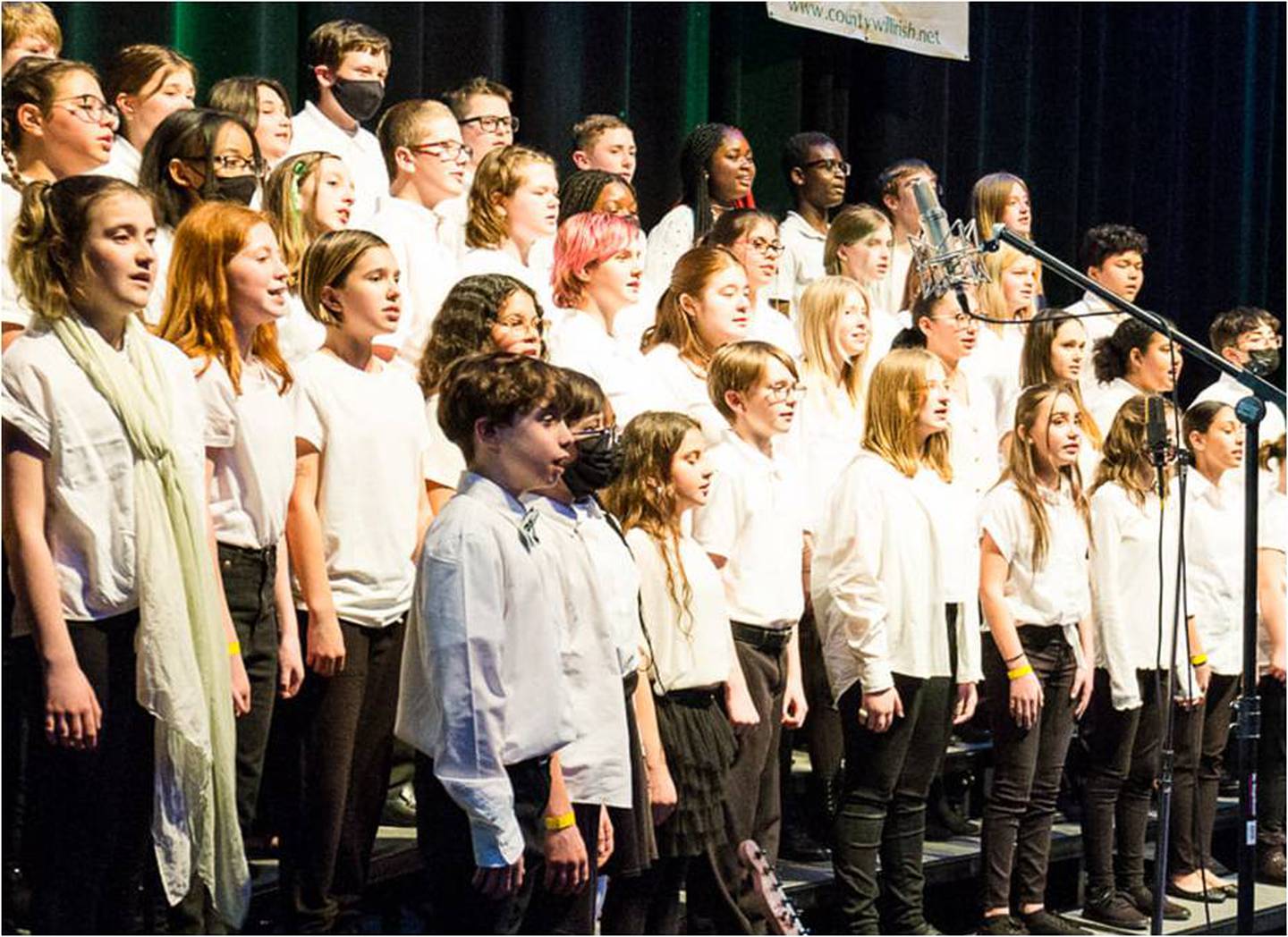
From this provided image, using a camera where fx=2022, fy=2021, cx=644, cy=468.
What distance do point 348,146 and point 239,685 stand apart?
84.2 inches

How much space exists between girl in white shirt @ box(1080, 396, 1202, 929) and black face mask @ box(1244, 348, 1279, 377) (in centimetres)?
140

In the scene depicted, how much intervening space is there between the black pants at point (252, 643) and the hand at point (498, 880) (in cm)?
64

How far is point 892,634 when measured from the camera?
4.14 meters

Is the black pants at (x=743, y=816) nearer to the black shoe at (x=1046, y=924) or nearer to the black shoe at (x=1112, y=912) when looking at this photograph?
the black shoe at (x=1046, y=924)

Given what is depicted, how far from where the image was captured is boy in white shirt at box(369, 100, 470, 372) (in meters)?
4.19

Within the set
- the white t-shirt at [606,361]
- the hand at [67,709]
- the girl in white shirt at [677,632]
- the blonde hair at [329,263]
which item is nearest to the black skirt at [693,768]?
the girl in white shirt at [677,632]

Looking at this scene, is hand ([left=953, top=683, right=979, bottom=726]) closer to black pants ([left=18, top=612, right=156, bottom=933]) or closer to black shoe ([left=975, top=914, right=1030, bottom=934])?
black shoe ([left=975, top=914, right=1030, bottom=934])

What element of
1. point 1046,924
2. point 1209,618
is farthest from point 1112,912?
point 1209,618

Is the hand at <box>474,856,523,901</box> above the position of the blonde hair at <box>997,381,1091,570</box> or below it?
below

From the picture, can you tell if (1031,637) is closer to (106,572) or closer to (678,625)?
(678,625)

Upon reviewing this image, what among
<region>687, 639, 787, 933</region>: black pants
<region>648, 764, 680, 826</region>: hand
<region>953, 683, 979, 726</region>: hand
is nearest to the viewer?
<region>648, 764, 680, 826</region>: hand

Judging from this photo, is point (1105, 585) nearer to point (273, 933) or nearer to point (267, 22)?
point (273, 933)

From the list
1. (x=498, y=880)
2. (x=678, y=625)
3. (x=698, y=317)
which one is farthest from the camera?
(x=698, y=317)

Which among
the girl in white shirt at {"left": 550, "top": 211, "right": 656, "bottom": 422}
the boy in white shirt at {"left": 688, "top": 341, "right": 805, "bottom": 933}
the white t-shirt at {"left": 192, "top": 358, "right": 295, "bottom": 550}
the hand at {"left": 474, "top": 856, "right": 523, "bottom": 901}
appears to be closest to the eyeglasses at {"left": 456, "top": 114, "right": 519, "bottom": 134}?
the girl in white shirt at {"left": 550, "top": 211, "right": 656, "bottom": 422}
